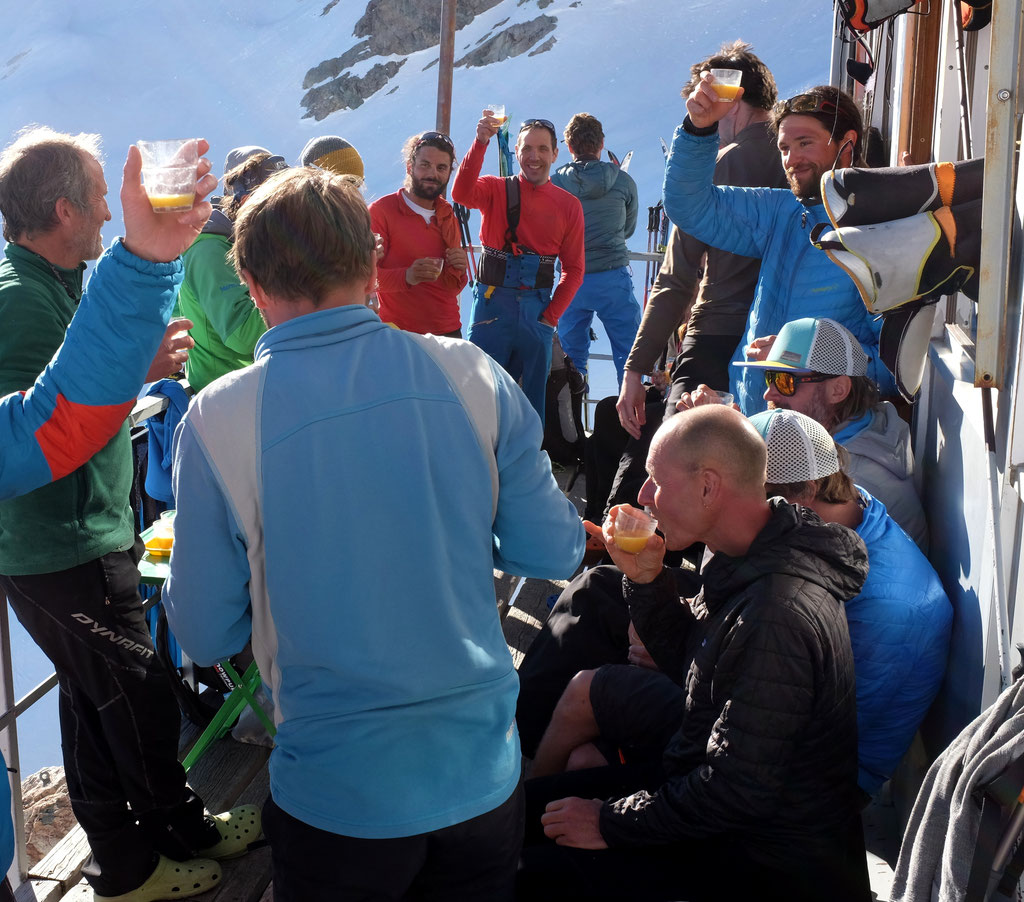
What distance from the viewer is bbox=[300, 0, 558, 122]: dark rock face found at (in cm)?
5209

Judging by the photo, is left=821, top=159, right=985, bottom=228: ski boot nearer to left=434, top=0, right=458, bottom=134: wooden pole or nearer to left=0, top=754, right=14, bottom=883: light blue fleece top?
left=0, top=754, right=14, bottom=883: light blue fleece top

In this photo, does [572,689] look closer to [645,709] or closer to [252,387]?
[645,709]

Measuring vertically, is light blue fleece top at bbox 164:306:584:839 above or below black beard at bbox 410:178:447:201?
below

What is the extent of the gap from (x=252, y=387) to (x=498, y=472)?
38 cm

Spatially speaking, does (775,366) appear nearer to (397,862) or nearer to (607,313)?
(397,862)

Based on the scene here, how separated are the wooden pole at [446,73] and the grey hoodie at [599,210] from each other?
1.02 m

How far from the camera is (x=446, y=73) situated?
291 inches

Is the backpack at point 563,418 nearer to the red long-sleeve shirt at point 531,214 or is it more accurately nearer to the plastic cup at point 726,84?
the red long-sleeve shirt at point 531,214

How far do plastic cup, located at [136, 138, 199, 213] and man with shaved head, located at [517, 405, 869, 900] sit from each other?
1.02 meters

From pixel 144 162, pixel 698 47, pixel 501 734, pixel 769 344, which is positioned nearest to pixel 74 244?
pixel 144 162

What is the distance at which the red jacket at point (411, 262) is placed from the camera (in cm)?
477

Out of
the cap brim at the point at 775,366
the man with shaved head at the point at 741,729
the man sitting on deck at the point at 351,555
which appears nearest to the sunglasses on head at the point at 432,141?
the cap brim at the point at 775,366

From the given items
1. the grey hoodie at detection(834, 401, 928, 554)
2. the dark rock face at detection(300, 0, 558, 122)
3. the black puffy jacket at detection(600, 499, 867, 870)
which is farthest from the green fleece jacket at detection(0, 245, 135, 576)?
the dark rock face at detection(300, 0, 558, 122)

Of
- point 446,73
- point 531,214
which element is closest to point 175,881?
point 531,214
